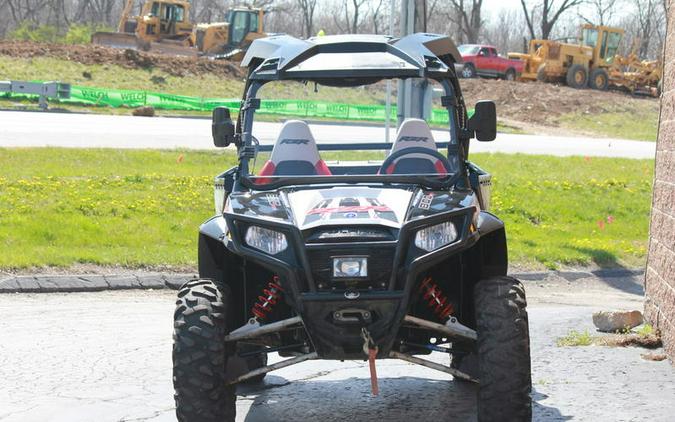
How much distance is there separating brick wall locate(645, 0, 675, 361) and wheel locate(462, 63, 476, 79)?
4790cm

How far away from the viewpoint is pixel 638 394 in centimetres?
730

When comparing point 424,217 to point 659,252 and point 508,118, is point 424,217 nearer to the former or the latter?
point 659,252

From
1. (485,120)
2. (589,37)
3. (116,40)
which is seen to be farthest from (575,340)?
(589,37)

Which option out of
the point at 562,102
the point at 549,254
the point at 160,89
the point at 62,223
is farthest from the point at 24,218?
the point at 562,102

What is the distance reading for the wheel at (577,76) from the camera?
57.0 meters

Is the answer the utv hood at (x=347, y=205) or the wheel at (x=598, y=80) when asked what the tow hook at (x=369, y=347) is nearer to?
the utv hood at (x=347, y=205)

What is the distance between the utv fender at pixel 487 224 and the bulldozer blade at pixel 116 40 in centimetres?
4962

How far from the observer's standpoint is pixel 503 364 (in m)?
5.85

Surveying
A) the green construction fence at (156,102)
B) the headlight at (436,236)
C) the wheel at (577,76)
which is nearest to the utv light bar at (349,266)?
the headlight at (436,236)

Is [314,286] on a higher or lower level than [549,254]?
higher

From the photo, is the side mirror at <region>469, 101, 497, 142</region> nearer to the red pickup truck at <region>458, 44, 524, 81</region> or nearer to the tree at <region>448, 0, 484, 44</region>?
the red pickup truck at <region>458, 44, 524, 81</region>

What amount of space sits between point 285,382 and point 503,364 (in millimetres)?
2370

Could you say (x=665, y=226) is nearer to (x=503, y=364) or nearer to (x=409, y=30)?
(x=503, y=364)

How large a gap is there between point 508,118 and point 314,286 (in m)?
43.3
